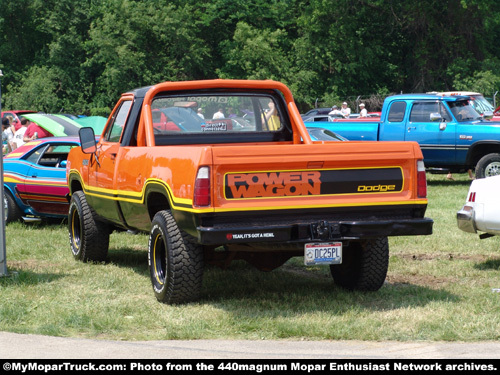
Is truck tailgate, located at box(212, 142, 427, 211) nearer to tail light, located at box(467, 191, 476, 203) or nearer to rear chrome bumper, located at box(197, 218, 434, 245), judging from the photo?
rear chrome bumper, located at box(197, 218, 434, 245)

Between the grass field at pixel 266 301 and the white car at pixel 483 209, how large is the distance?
1.46 ft

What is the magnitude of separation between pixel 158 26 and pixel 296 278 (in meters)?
44.7

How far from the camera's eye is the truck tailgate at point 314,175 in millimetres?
7016

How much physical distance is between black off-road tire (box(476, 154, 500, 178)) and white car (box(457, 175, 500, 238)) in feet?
29.6

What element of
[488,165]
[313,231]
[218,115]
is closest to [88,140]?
[218,115]

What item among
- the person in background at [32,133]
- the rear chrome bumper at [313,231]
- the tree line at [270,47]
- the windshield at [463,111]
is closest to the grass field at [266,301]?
the rear chrome bumper at [313,231]

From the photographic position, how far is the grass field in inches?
263

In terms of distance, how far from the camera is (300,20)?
52.0m

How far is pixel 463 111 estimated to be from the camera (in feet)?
64.2

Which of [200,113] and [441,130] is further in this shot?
[441,130]

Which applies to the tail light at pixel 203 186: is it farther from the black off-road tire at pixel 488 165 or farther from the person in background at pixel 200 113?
the black off-road tire at pixel 488 165

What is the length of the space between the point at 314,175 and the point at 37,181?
23.7ft

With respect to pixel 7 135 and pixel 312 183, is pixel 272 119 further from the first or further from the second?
pixel 7 135
